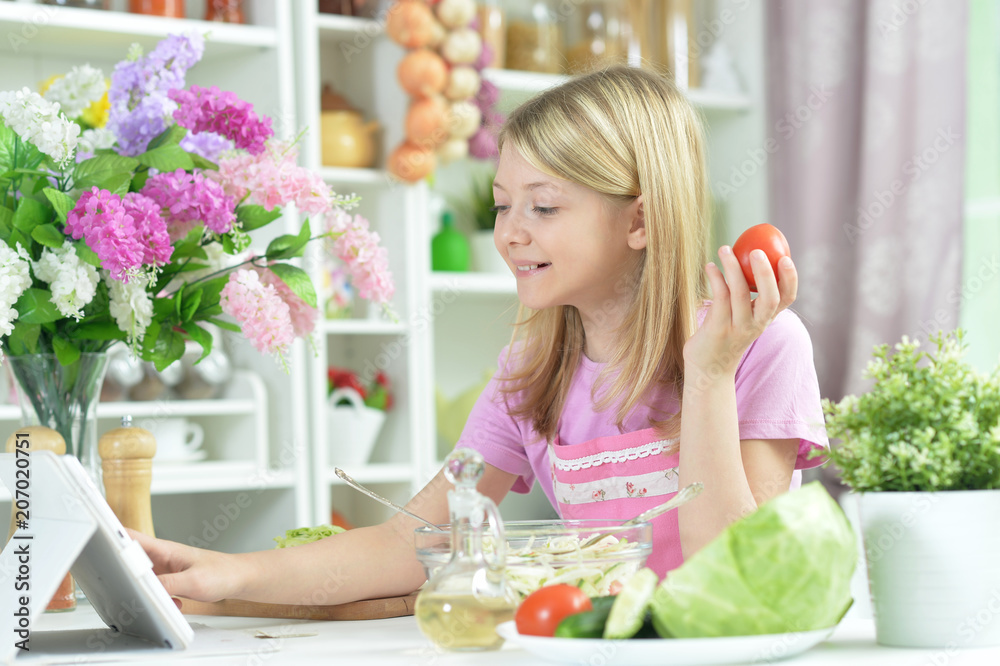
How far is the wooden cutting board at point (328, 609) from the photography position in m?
1.02

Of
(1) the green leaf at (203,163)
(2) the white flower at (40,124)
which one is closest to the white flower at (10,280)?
(2) the white flower at (40,124)

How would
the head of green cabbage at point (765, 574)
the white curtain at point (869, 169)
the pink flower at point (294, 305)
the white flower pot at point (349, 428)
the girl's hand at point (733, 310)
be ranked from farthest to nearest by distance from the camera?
the white flower pot at point (349, 428) < the white curtain at point (869, 169) < the pink flower at point (294, 305) < the girl's hand at point (733, 310) < the head of green cabbage at point (765, 574)

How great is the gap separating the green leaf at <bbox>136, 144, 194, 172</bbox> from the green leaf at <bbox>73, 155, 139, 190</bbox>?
0.04 metres

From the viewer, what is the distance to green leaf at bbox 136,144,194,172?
1.12 m

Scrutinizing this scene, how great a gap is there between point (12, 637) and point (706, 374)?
588 mm

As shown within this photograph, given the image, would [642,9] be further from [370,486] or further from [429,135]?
[370,486]

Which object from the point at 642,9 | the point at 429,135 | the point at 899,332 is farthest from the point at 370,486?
the point at 642,9

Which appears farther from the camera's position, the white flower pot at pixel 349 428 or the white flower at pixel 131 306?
the white flower pot at pixel 349 428

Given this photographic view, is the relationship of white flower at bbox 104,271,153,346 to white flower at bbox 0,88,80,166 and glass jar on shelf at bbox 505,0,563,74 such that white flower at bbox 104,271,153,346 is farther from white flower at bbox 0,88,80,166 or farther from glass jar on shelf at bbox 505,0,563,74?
glass jar on shelf at bbox 505,0,563,74

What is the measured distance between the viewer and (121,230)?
1007mm

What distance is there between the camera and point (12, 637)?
774 mm

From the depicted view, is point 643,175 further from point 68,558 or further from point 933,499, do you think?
point 68,558

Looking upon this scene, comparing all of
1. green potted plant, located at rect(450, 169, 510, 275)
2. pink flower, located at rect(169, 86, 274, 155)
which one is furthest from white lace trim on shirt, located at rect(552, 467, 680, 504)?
green potted plant, located at rect(450, 169, 510, 275)

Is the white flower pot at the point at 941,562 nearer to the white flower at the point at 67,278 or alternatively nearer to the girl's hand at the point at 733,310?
the girl's hand at the point at 733,310
